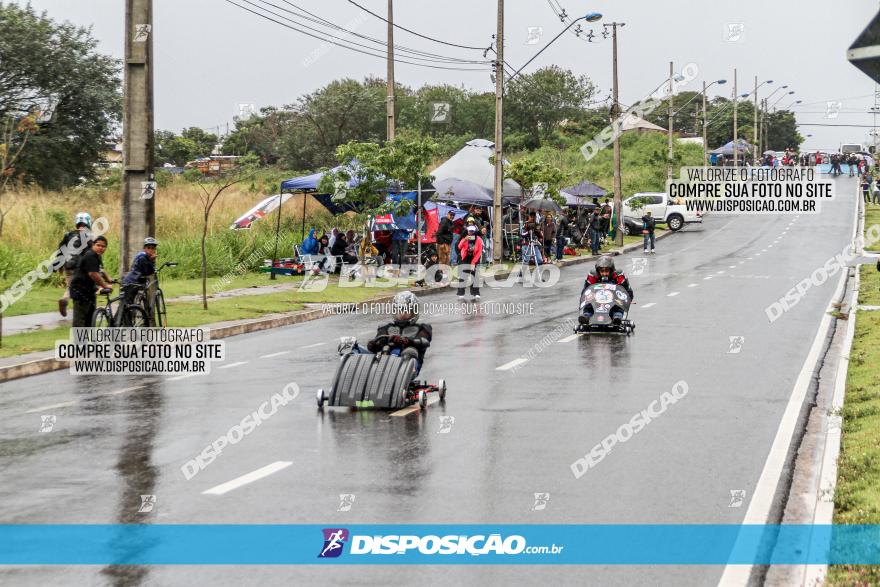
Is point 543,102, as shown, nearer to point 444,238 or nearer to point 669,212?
point 669,212

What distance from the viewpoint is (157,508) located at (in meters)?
8.25

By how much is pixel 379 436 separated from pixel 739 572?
4787 millimetres

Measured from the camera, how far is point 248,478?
9211 mm

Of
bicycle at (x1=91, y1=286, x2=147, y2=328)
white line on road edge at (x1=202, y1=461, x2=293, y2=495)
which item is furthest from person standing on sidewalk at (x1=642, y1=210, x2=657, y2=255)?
white line on road edge at (x1=202, y1=461, x2=293, y2=495)

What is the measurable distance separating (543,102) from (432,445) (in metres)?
103

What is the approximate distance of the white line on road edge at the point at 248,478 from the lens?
345 inches

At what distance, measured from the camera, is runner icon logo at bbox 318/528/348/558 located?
7.14 metres

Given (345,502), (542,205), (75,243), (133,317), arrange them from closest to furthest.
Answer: (345,502), (133,317), (75,243), (542,205)

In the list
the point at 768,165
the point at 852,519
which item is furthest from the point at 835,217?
the point at 852,519

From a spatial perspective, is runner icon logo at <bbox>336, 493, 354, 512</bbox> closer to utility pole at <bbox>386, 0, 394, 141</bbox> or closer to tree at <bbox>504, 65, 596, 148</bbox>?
utility pole at <bbox>386, 0, 394, 141</bbox>

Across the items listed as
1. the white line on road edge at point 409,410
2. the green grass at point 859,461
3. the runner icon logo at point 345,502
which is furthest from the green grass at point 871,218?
the runner icon logo at point 345,502

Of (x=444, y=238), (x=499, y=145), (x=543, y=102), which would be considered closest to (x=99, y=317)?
(x=444, y=238)

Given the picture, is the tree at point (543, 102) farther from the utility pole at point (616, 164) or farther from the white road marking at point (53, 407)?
the white road marking at point (53, 407)

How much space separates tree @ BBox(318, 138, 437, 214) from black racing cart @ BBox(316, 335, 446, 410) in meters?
21.1
